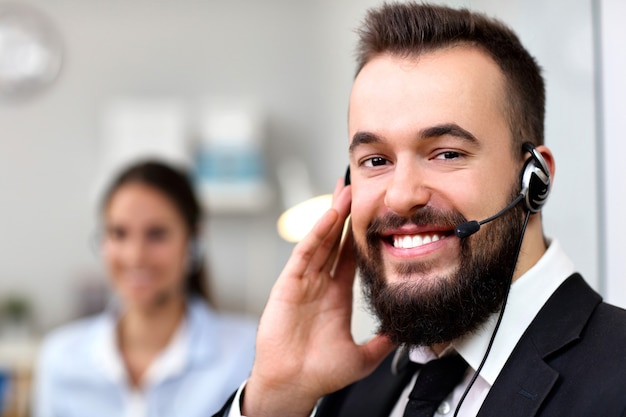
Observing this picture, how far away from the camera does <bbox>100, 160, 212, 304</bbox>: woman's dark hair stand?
260 centimetres

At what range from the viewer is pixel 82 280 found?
4242mm

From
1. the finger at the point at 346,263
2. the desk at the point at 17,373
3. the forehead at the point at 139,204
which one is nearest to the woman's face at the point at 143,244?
the forehead at the point at 139,204

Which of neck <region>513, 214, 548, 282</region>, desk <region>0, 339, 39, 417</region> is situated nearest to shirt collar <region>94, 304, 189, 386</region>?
desk <region>0, 339, 39, 417</region>

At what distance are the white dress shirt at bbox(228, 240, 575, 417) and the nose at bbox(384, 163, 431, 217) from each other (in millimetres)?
198

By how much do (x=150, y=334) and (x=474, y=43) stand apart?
1.70 metres

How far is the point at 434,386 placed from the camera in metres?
1.19

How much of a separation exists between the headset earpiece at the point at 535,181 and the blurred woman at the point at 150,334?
4.81ft

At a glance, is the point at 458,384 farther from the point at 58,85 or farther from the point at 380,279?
the point at 58,85

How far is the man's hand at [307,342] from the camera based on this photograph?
4.44 feet

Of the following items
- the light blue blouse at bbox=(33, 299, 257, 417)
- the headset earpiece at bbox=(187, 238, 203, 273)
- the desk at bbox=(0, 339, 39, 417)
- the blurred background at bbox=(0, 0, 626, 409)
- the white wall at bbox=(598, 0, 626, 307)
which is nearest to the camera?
the white wall at bbox=(598, 0, 626, 307)

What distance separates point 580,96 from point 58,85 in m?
3.33

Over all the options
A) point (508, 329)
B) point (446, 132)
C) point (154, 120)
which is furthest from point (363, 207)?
point (154, 120)

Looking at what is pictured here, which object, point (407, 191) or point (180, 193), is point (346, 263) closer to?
point (407, 191)

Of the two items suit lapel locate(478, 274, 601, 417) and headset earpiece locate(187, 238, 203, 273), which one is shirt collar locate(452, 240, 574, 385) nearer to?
suit lapel locate(478, 274, 601, 417)
